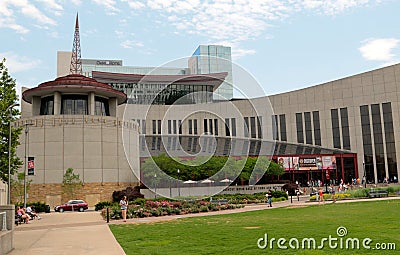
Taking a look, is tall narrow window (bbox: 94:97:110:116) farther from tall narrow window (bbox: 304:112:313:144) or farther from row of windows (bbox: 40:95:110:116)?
tall narrow window (bbox: 304:112:313:144)

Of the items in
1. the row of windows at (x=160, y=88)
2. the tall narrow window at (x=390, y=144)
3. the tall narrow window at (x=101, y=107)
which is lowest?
the tall narrow window at (x=390, y=144)

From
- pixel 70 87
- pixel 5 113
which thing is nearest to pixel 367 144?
pixel 70 87

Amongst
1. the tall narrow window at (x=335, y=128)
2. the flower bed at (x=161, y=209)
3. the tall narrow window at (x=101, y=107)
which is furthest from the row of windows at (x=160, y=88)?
the flower bed at (x=161, y=209)

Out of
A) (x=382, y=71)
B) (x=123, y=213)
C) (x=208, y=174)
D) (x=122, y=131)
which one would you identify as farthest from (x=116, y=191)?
(x=382, y=71)

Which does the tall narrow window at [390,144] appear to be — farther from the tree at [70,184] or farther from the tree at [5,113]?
the tree at [5,113]

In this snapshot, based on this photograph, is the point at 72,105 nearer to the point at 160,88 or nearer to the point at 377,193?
the point at 160,88

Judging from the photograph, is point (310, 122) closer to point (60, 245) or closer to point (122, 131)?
point (122, 131)

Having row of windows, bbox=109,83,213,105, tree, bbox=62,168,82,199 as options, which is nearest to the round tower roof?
tree, bbox=62,168,82,199

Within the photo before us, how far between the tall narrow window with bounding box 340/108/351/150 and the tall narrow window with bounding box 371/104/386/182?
5.69 m

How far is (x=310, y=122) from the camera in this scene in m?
103

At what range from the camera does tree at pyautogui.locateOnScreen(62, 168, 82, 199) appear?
190ft

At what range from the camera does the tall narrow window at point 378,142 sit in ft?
299

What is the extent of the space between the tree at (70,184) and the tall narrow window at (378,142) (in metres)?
62.2

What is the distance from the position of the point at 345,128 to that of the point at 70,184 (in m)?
63.1
